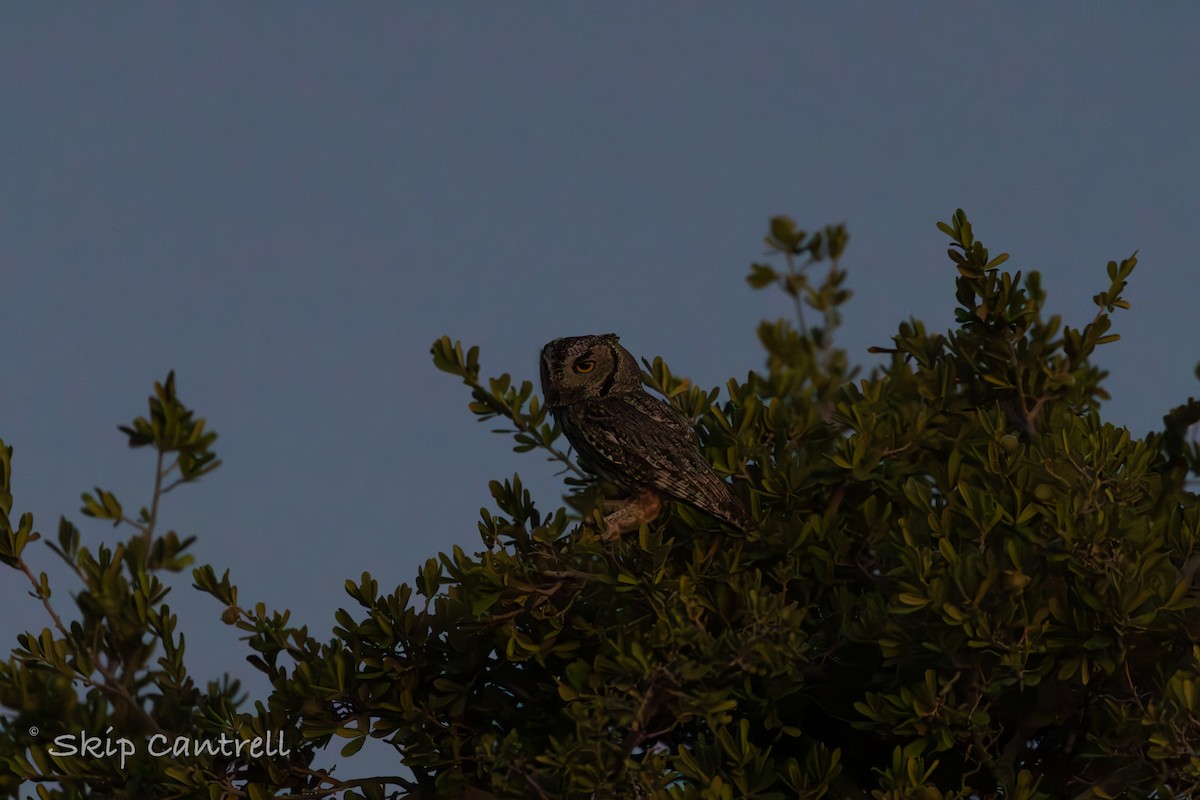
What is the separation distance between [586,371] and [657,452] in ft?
3.64

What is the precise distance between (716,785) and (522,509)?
274 cm

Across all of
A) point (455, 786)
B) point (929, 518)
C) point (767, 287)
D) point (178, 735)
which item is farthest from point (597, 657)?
point (767, 287)

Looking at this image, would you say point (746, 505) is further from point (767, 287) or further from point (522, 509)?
point (767, 287)

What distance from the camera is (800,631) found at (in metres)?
8.73

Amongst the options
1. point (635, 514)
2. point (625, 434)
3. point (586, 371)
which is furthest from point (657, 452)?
point (586, 371)

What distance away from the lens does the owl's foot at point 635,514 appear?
10.6 m

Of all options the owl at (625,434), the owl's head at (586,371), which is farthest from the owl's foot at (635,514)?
the owl's head at (586,371)

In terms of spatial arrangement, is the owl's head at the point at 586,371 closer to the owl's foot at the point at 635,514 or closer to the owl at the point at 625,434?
the owl at the point at 625,434

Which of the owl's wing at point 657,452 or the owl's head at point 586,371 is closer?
the owl's wing at point 657,452

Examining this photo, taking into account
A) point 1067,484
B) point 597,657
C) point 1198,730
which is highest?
point 1067,484

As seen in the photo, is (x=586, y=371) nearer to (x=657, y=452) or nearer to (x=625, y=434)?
(x=625, y=434)

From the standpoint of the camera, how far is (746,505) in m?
10.5

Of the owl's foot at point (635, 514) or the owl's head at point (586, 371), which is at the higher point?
the owl's head at point (586, 371)

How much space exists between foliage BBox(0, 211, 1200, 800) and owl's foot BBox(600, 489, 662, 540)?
25 cm
